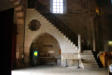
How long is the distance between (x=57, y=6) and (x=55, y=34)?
12.5 feet

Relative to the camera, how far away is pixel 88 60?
911cm

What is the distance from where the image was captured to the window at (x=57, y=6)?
12.7m

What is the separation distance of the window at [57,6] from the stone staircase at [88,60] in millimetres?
5063

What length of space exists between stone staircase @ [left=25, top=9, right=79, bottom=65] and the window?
279 cm

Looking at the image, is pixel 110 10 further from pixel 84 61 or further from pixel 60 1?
pixel 84 61

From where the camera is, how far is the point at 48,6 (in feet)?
41.3

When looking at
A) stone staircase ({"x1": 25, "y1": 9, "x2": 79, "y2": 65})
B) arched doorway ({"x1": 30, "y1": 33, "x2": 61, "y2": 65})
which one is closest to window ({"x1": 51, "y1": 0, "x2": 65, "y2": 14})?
arched doorway ({"x1": 30, "y1": 33, "x2": 61, "y2": 65})

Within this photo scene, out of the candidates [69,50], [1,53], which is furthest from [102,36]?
[1,53]

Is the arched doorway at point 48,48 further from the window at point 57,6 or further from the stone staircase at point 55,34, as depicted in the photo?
the window at point 57,6

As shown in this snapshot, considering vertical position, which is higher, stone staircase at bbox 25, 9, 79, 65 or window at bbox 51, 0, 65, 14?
window at bbox 51, 0, 65, 14

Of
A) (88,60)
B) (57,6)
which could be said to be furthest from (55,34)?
(57,6)

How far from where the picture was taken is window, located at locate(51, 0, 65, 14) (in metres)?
12.7

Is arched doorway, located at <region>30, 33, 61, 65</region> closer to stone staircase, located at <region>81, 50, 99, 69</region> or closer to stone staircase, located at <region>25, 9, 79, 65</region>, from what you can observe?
stone staircase, located at <region>25, 9, 79, 65</region>

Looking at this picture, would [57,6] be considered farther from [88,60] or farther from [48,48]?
[88,60]
